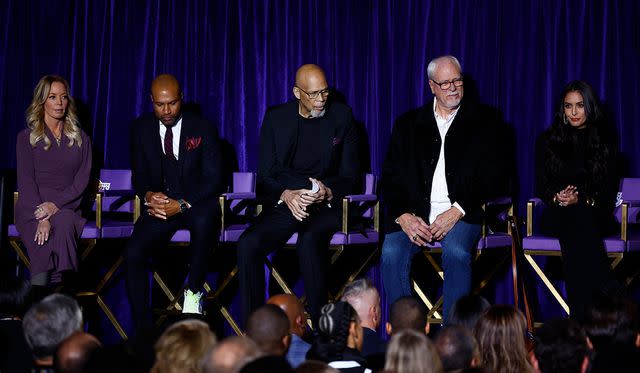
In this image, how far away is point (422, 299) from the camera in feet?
21.5

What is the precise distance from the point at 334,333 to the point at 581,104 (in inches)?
119

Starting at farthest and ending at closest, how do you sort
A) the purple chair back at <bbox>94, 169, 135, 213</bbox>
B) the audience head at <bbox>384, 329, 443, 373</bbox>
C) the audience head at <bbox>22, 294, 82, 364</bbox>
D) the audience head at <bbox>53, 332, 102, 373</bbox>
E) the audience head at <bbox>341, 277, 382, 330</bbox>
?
the purple chair back at <bbox>94, 169, 135, 213</bbox>, the audience head at <bbox>341, 277, 382, 330</bbox>, the audience head at <bbox>22, 294, 82, 364</bbox>, the audience head at <bbox>53, 332, 102, 373</bbox>, the audience head at <bbox>384, 329, 443, 373</bbox>

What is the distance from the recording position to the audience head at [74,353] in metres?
3.42

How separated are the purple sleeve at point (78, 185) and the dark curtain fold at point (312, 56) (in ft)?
2.47

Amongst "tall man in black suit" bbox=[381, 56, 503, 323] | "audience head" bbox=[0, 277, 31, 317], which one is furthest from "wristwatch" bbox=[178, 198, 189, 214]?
"audience head" bbox=[0, 277, 31, 317]

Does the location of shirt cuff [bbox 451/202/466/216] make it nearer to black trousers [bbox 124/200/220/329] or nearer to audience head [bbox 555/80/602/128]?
audience head [bbox 555/80/602/128]

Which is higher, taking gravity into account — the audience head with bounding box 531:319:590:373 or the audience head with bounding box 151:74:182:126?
the audience head with bounding box 151:74:182:126

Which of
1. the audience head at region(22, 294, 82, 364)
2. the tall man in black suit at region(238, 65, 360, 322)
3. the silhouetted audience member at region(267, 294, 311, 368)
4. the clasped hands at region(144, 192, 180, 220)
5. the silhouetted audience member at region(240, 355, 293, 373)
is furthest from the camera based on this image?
the clasped hands at region(144, 192, 180, 220)

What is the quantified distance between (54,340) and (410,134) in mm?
3023

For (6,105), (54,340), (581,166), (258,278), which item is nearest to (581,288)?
(581,166)

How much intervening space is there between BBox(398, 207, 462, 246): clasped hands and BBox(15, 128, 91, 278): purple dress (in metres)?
2.15

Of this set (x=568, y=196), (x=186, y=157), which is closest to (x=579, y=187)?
(x=568, y=196)

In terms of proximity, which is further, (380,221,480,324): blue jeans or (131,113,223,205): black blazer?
(131,113,223,205): black blazer

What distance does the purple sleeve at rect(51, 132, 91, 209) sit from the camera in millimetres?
6523
